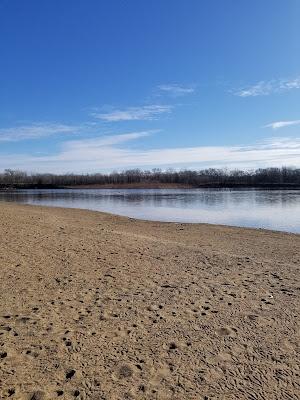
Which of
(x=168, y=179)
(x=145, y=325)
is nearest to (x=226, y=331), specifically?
(x=145, y=325)

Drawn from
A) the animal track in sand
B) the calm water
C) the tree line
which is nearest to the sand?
the animal track in sand

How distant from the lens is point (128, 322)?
6.20 metres

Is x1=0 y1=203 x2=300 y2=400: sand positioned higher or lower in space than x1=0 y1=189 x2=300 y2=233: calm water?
higher

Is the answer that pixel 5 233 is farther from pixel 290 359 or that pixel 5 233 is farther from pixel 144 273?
pixel 290 359

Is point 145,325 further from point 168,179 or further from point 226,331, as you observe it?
point 168,179

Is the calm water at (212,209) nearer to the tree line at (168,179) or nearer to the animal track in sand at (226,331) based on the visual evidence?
the animal track in sand at (226,331)

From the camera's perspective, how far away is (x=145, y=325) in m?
6.09

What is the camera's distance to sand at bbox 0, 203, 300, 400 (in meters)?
4.36

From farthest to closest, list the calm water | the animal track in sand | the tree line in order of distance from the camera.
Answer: the tree line
the calm water
the animal track in sand

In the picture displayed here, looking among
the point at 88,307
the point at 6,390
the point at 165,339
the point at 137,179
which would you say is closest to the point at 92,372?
the point at 6,390

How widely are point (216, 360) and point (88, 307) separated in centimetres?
265

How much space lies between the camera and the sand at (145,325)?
436 centimetres

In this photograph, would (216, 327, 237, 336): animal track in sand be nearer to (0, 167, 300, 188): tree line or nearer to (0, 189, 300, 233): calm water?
(0, 189, 300, 233): calm water

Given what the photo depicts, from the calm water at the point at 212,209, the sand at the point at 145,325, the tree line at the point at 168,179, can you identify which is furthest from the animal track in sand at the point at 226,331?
the tree line at the point at 168,179
